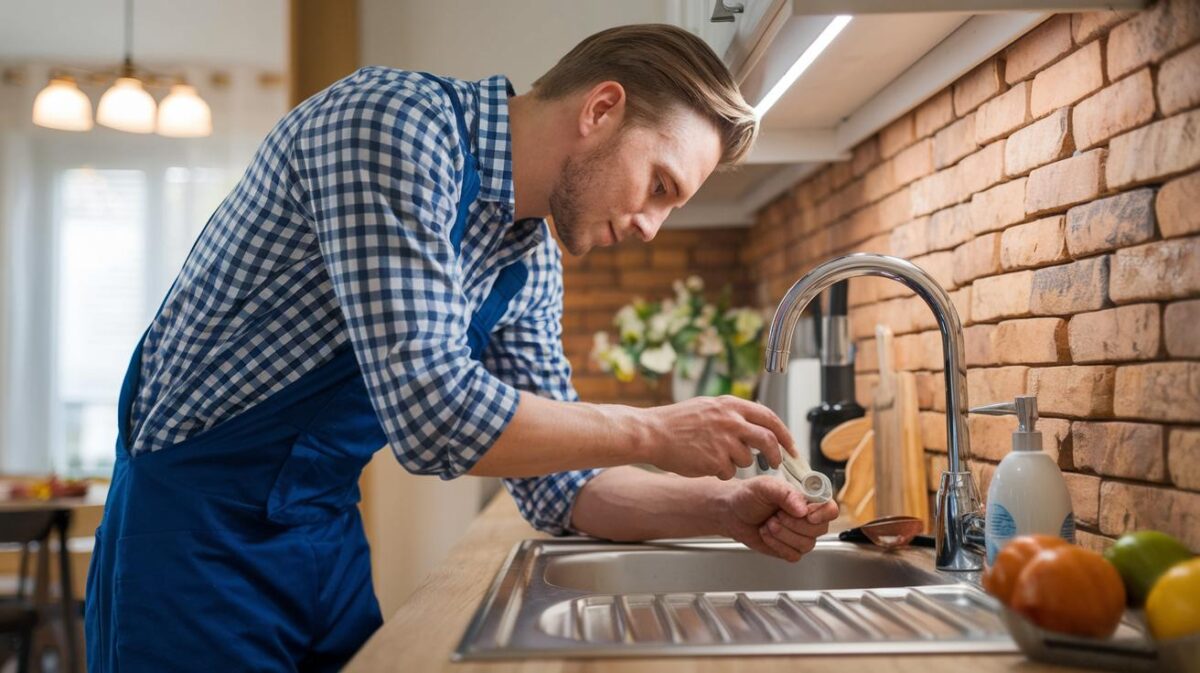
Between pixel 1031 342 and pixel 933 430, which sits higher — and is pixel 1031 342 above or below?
above

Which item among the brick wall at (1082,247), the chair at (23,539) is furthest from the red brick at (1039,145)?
the chair at (23,539)

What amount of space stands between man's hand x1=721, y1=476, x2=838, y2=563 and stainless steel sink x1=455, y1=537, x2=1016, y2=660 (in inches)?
3.9

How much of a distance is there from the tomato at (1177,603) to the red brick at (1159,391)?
25 cm

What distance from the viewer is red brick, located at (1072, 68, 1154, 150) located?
0.93 m

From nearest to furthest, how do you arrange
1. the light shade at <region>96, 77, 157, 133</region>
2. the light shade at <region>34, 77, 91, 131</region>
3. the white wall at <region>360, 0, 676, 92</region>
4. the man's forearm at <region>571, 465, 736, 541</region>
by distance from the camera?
the man's forearm at <region>571, 465, 736, 541</region> → the white wall at <region>360, 0, 676, 92</region> → the light shade at <region>96, 77, 157, 133</region> → the light shade at <region>34, 77, 91, 131</region>

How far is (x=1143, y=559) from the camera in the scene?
72 centimetres

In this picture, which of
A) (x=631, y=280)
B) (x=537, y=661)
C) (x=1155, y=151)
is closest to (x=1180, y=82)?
(x=1155, y=151)

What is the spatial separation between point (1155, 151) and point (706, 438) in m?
0.48

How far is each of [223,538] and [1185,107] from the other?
39.5 inches

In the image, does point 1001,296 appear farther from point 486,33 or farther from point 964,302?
point 486,33

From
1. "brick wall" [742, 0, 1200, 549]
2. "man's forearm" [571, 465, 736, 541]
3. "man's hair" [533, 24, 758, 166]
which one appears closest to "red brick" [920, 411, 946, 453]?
"brick wall" [742, 0, 1200, 549]

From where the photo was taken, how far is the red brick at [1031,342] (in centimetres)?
112

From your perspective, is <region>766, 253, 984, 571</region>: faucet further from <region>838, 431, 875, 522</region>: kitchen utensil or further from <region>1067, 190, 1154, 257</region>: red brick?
<region>838, 431, 875, 522</region>: kitchen utensil

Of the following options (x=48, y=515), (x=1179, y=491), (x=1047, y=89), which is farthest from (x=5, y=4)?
(x=1179, y=491)
